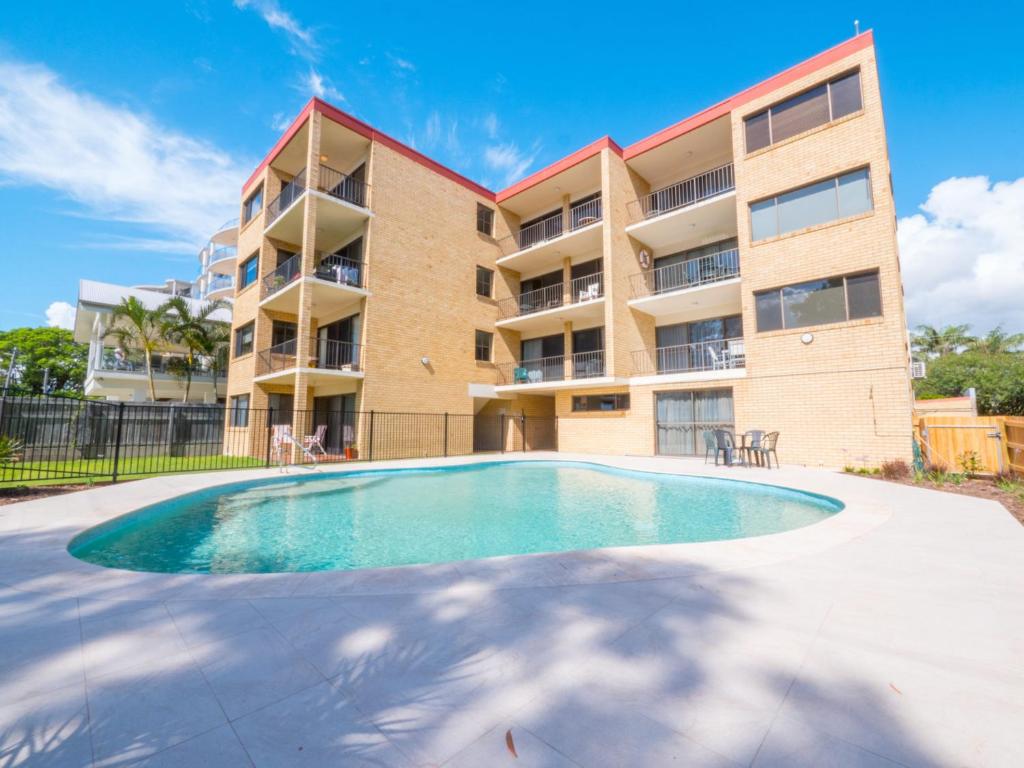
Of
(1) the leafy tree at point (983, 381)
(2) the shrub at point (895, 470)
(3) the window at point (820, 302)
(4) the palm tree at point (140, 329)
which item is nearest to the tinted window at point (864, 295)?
(3) the window at point (820, 302)

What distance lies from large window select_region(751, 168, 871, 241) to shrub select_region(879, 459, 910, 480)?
660cm

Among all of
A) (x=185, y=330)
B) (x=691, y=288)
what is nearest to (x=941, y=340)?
(x=691, y=288)

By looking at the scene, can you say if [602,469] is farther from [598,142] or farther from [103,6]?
[103,6]

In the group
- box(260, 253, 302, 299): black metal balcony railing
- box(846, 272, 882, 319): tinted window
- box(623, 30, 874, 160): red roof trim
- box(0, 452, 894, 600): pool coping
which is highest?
box(623, 30, 874, 160): red roof trim

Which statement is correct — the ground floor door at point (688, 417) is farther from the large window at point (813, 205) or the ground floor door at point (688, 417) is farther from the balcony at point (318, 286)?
the balcony at point (318, 286)

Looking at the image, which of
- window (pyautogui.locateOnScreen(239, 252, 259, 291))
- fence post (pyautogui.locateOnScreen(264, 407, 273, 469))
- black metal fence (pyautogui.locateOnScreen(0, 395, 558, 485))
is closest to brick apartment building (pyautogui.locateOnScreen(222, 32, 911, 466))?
window (pyautogui.locateOnScreen(239, 252, 259, 291))

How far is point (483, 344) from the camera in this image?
1825 centimetres

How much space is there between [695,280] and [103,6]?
54.6 feet

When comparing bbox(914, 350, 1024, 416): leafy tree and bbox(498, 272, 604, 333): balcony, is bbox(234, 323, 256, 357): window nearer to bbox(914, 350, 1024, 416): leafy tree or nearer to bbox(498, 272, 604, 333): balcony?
bbox(498, 272, 604, 333): balcony

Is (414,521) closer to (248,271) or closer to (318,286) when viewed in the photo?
(318,286)

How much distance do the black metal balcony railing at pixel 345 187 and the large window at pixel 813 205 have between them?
12.8 metres

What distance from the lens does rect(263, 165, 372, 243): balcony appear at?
13953mm

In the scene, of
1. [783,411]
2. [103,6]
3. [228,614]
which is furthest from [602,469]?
[103,6]

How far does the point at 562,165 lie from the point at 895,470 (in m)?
14.5
